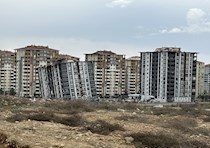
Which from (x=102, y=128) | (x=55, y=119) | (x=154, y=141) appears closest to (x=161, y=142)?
(x=154, y=141)

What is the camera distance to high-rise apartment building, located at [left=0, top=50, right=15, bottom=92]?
82875 millimetres

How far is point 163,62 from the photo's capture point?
73.6 metres

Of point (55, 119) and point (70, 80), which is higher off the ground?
point (70, 80)

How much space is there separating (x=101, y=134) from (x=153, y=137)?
2.31m

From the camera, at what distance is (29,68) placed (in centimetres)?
7688

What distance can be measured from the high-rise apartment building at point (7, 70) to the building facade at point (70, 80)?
17868 mm

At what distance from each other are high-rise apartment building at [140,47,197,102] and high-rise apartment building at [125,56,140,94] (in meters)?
12.6

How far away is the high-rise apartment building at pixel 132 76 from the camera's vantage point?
8862 centimetres

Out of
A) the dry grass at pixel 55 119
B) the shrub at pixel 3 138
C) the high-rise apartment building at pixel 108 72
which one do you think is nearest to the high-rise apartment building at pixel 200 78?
the high-rise apartment building at pixel 108 72

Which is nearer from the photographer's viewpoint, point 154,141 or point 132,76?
point 154,141

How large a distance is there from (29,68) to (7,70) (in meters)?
9.43

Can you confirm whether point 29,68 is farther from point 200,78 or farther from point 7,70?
point 200,78

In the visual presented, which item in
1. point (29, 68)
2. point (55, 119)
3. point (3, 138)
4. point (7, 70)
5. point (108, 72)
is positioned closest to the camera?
point (3, 138)

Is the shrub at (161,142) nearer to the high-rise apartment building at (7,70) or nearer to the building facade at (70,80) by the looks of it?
the building facade at (70,80)
